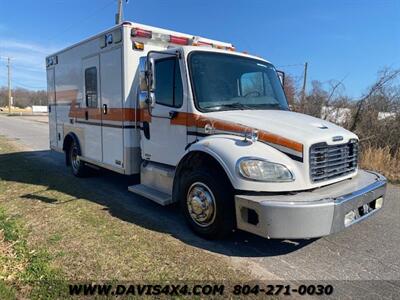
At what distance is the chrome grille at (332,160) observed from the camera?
4.05m

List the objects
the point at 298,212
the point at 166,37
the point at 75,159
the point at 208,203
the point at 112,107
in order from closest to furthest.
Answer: the point at 298,212 → the point at 208,203 → the point at 166,37 → the point at 112,107 → the point at 75,159

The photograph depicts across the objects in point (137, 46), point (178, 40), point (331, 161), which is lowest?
point (331, 161)

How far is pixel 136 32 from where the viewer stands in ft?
19.2

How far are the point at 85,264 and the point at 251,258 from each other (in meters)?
1.86

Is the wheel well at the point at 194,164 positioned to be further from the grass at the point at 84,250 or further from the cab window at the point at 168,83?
the cab window at the point at 168,83

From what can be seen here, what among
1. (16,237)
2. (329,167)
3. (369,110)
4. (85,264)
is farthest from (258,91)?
(369,110)

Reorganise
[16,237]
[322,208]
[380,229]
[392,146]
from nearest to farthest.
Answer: [322,208] < [16,237] < [380,229] < [392,146]

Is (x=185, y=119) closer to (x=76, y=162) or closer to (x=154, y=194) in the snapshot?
(x=154, y=194)

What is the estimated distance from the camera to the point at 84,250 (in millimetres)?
4238

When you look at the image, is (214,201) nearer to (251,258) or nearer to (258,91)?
(251,258)

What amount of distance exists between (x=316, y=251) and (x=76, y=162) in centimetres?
591

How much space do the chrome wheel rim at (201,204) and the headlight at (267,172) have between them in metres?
0.69

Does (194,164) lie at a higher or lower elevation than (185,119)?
lower

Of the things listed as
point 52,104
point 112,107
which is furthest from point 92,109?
point 52,104
